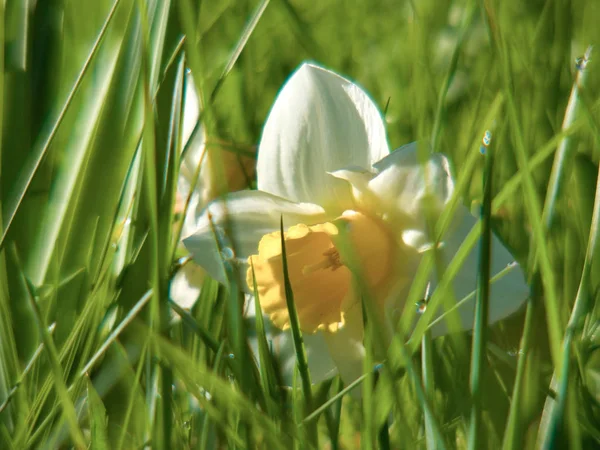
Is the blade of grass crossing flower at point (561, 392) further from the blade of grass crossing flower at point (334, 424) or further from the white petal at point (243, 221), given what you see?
the white petal at point (243, 221)

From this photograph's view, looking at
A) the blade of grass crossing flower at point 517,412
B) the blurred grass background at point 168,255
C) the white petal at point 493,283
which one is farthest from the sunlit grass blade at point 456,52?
the blade of grass crossing flower at point 517,412

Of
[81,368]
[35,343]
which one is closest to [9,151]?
[35,343]

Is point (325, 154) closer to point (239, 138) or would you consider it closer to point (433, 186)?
point (433, 186)

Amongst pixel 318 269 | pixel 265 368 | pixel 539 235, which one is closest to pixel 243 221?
pixel 318 269

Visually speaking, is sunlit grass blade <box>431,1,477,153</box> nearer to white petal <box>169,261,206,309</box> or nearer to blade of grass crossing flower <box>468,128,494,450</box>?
blade of grass crossing flower <box>468,128,494,450</box>

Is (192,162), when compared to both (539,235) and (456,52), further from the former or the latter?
(539,235)
